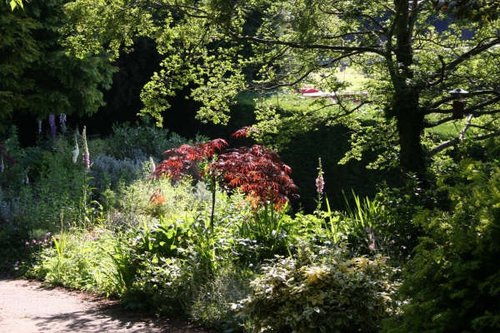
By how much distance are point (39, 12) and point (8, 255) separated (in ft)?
16.3

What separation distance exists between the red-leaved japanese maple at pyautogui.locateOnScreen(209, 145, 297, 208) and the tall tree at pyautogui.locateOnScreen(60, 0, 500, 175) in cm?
79

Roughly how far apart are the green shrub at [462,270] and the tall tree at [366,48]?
2.73 meters

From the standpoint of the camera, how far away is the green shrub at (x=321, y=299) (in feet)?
15.2

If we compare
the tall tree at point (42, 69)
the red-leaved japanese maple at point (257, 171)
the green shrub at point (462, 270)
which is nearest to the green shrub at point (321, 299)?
the green shrub at point (462, 270)

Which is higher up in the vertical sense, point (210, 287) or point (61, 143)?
point (61, 143)

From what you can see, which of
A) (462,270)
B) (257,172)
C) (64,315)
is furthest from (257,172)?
(462,270)

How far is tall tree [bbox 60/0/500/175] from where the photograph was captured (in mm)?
6211

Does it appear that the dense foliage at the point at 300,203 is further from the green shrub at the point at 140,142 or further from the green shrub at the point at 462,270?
the green shrub at the point at 140,142

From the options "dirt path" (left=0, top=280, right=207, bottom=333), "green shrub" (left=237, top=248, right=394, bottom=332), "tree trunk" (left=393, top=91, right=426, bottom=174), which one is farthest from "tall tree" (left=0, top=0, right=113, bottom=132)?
"green shrub" (left=237, top=248, right=394, bottom=332)

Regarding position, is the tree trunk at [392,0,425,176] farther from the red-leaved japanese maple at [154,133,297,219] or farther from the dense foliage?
the red-leaved japanese maple at [154,133,297,219]

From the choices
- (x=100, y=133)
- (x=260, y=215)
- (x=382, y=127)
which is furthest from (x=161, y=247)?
Answer: (x=100, y=133)

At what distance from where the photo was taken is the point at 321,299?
4633mm

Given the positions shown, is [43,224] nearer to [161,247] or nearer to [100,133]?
[161,247]

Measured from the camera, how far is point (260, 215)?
725 centimetres
